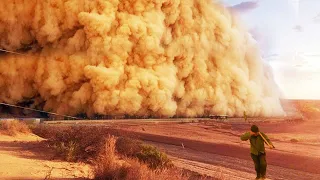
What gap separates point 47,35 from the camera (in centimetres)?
2856

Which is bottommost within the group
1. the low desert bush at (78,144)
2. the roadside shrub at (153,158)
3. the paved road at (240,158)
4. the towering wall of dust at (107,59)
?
the paved road at (240,158)

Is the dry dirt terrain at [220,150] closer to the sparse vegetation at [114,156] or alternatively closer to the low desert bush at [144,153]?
the low desert bush at [144,153]

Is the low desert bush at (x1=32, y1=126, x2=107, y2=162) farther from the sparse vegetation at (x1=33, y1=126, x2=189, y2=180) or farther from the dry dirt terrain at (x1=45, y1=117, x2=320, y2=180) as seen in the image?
the dry dirt terrain at (x1=45, y1=117, x2=320, y2=180)

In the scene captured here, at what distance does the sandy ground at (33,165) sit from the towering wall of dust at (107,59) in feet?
45.4

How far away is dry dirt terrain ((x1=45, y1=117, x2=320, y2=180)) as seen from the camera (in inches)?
496

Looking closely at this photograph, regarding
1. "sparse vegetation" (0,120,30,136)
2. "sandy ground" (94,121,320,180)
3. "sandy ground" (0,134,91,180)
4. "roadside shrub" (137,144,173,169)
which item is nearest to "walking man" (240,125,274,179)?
"sandy ground" (94,121,320,180)

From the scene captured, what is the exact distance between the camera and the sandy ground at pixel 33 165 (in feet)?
28.2

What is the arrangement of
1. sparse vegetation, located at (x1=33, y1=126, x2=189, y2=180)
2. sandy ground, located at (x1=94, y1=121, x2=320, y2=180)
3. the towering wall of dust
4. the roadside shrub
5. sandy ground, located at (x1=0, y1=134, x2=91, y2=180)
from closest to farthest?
sparse vegetation, located at (x1=33, y1=126, x2=189, y2=180), sandy ground, located at (x1=0, y1=134, x2=91, y2=180), the roadside shrub, sandy ground, located at (x1=94, y1=121, x2=320, y2=180), the towering wall of dust

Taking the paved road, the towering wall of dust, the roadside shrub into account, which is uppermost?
the towering wall of dust

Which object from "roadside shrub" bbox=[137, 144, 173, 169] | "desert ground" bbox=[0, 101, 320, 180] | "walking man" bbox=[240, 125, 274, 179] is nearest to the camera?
"walking man" bbox=[240, 125, 274, 179]

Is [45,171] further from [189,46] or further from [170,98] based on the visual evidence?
[189,46]

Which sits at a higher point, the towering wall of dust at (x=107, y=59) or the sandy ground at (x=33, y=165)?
the towering wall of dust at (x=107, y=59)

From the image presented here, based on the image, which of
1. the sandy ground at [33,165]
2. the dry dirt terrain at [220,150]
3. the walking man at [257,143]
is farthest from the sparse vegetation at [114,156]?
the walking man at [257,143]

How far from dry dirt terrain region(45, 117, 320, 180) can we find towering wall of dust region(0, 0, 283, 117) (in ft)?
11.5
